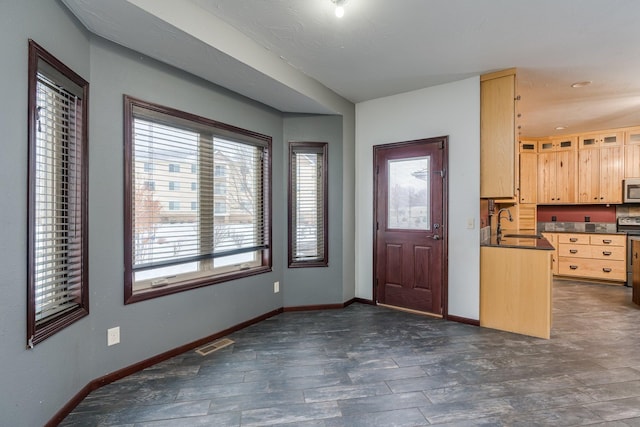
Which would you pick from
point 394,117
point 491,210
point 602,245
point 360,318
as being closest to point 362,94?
point 394,117

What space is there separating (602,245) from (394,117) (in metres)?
4.41

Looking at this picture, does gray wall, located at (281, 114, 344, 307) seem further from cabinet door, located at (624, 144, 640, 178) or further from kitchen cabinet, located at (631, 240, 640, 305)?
cabinet door, located at (624, 144, 640, 178)

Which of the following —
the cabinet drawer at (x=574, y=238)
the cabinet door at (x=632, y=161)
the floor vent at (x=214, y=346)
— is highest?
the cabinet door at (x=632, y=161)

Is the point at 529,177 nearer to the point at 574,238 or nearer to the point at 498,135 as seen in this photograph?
the point at 574,238

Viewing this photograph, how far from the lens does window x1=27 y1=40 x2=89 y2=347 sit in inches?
64.4

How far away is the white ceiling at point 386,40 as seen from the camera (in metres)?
2.14

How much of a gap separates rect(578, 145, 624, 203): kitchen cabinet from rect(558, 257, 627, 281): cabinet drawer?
109 centimetres

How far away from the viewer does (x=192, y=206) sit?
9.38 ft

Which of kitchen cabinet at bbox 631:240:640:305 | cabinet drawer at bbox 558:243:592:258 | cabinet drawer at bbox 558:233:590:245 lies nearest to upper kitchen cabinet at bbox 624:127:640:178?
cabinet drawer at bbox 558:233:590:245

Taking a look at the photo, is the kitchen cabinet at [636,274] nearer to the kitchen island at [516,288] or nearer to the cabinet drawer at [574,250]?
the cabinet drawer at [574,250]

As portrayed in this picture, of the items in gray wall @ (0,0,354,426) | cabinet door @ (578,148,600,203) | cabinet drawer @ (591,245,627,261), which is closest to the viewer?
gray wall @ (0,0,354,426)

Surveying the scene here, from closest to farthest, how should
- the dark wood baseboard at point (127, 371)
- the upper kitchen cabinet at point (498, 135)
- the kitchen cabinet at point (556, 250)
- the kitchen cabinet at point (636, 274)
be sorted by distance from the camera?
the dark wood baseboard at point (127, 371) → the upper kitchen cabinet at point (498, 135) → the kitchen cabinet at point (636, 274) → the kitchen cabinet at point (556, 250)

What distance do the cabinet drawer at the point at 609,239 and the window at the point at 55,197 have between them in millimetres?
7046

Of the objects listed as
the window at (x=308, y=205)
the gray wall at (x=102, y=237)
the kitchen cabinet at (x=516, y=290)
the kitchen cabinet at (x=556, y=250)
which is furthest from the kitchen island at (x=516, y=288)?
the kitchen cabinet at (x=556, y=250)
